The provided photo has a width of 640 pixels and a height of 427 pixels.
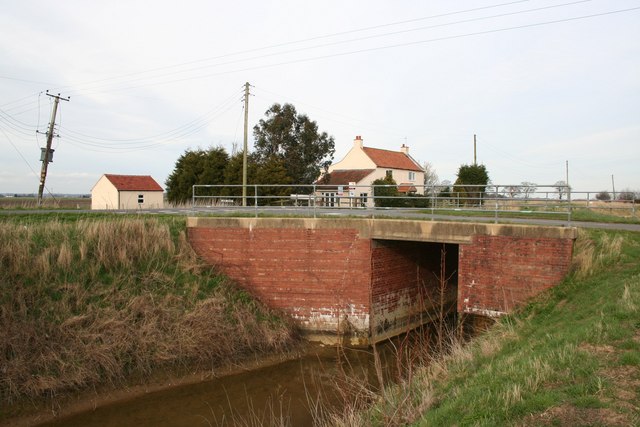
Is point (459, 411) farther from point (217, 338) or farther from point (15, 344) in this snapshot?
point (15, 344)

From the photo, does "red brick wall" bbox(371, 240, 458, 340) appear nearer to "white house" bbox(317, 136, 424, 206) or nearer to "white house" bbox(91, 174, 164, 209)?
"white house" bbox(317, 136, 424, 206)

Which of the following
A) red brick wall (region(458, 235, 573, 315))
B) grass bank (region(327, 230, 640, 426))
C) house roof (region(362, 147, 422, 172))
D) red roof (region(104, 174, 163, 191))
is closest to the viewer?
grass bank (region(327, 230, 640, 426))

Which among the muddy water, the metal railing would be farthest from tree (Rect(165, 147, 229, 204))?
the muddy water

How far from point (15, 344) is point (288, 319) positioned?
22.1 feet

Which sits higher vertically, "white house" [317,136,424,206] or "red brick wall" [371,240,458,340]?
"white house" [317,136,424,206]

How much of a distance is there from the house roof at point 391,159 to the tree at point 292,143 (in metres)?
7.30

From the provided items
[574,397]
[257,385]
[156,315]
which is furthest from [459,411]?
[156,315]

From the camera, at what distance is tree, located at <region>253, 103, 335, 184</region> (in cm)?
4225

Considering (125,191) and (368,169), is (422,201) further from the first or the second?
(125,191)

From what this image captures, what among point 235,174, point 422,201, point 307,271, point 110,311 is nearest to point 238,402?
point 110,311

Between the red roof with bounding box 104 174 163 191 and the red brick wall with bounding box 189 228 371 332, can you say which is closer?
the red brick wall with bounding box 189 228 371 332

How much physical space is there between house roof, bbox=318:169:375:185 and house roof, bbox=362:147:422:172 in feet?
5.93

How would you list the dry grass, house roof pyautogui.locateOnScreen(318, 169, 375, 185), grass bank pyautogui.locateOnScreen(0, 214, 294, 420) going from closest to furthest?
grass bank pyautogui.locateOnScreen(0, 214, 294, 420)
the dry grass
house roof pyautogui.locateOnScreen(318, 169, 375, 185)

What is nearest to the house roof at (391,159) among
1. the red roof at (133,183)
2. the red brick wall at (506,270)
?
the red roof at (133,183)
